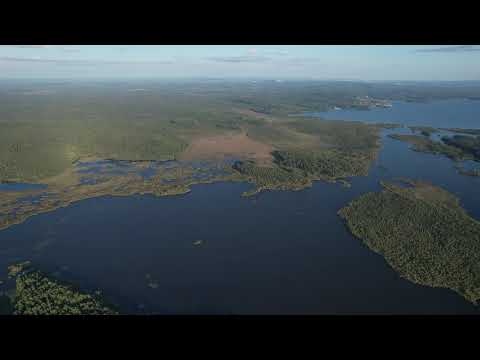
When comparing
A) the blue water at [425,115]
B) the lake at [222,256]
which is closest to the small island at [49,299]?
the lake at [222,256]

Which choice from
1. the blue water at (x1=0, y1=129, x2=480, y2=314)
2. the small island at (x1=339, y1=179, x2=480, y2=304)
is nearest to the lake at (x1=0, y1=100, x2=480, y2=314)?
the blue water at (x1=0, y1=129, x2=480, y2=314)

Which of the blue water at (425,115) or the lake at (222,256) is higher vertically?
the blue water at (425,115)

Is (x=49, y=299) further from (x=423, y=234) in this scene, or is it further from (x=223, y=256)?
(x=423, y=234)

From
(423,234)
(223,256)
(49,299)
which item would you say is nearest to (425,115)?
(423,234)

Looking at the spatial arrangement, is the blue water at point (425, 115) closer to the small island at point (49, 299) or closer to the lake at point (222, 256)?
the lake at point (222, 256)

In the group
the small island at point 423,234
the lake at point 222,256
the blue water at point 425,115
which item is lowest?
the lake at point 222,256
